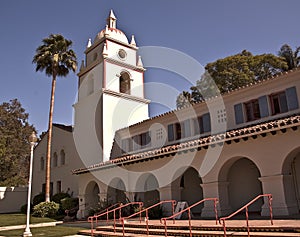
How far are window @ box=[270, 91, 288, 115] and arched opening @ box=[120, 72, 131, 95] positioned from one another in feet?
49.2

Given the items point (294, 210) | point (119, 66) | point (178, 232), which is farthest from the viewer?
point (119, 66)

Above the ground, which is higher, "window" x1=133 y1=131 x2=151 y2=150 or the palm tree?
the palm tree

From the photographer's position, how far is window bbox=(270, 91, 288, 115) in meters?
16.2

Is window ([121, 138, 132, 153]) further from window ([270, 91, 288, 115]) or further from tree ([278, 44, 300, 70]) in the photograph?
tree ([278, 44, 300, 70])

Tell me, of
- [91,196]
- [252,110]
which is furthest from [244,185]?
[91,196]

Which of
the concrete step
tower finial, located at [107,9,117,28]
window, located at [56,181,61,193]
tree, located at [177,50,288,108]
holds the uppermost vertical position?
tower finial, located at [107,9,117,28]

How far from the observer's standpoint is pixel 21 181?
44688 mm

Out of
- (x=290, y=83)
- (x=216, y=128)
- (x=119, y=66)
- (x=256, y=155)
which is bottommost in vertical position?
(x=256, y=155)

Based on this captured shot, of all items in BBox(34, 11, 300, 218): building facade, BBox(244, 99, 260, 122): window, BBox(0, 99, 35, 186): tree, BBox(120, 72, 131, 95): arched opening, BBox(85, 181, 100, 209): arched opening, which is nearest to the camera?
BBox(34, 11, 300, 218): building facade

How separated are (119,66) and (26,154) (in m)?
28.8

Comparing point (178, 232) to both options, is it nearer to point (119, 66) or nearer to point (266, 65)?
point (119, 66)

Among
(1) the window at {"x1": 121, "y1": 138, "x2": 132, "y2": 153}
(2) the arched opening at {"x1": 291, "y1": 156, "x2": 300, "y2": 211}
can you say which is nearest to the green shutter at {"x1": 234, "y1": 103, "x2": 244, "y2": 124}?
(2) the arched opening at {"x1": 291, "y1": 156, "x2": 300, "y2": 211}

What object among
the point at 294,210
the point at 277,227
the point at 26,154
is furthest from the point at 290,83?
the point at 26,154

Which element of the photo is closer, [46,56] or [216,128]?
[216,128]
